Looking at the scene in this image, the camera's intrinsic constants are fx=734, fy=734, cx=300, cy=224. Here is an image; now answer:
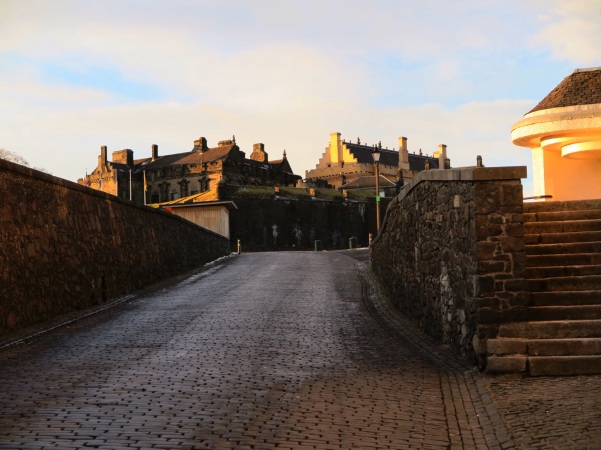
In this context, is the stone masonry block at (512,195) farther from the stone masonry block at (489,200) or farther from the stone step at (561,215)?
the stone step at (561,215)

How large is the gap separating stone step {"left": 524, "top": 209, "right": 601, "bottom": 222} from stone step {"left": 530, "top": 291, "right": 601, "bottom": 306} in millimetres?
2516

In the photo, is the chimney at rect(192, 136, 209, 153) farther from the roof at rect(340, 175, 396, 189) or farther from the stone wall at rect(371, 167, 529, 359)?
the stone wall at rect(371, 167, 529, 359)

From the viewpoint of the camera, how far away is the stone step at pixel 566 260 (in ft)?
33.4

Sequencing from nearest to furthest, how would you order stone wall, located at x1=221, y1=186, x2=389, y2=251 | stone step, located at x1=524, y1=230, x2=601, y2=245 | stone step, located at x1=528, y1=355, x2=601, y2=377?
stone step, located at x1=528, y1=355, x2=601, y2=377, stone step, located at x1=524, y1=230, x2=601, y2=245, stone wall, located at x1=221, y1=186, x2=389, y2=251

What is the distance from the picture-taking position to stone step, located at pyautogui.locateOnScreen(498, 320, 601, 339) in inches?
332

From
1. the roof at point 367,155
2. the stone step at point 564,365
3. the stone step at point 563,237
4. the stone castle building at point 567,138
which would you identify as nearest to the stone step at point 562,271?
the stone step at point 563,237

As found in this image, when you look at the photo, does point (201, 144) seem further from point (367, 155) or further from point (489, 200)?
point (489, 200)

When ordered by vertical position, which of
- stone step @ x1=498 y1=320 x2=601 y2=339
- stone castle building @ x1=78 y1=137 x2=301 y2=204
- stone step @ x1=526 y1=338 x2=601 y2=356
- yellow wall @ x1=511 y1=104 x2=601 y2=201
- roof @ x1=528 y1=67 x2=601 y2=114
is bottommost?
stone step @ x1=526 y1=338 x2=601 y2=356

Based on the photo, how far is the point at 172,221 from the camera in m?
24.6

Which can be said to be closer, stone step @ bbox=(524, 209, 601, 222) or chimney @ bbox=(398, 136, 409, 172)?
stone step @ bbox=(524, 209, 601, 222)

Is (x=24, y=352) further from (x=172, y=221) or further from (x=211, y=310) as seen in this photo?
(x=172, y=221)

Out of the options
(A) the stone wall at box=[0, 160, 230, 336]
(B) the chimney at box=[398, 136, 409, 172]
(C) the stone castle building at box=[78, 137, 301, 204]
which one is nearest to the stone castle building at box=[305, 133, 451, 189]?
(B) the chimney at box=[398, 136, 409, 172]

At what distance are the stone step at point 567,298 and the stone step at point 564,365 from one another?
4.15 ft

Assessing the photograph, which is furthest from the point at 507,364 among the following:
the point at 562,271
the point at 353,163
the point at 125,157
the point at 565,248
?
the point at 353,163
